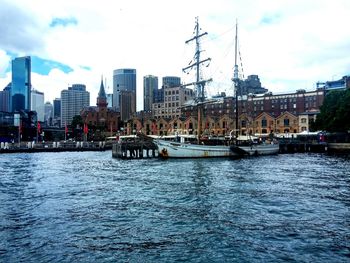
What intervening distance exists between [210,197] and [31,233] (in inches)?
538

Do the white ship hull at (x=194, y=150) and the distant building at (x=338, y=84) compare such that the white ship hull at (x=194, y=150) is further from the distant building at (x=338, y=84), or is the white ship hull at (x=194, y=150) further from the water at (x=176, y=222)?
the distant building at (x=338, y=84)

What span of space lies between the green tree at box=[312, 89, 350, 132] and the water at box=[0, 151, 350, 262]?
2567 inches

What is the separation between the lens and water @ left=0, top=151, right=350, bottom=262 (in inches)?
598

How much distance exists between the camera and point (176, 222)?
20.0 meters

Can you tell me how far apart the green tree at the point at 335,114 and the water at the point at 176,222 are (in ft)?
214

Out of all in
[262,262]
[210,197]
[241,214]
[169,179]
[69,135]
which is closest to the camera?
[262,262]

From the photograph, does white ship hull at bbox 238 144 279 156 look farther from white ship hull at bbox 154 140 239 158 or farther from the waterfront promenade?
the waterfront promenade

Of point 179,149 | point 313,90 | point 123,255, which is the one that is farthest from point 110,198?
point 313,90

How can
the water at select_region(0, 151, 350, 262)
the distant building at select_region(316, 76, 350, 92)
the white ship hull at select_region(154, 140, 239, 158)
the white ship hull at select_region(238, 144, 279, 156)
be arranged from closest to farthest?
1. the water at select_region(0, 151, 350, 262)
2. the white ship hull at select_region(154, 140, 239, 158)
3. the white ship hull at select_region(238, 144, 279, 156)
4. the distant building at select_region(316, 76, 350, 92)

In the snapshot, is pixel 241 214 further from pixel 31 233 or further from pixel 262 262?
pixel 31 233

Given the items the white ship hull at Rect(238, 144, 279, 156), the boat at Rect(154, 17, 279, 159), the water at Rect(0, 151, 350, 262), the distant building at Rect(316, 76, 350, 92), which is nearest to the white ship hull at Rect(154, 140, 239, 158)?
the boat at Rect(154, 17, 279, 159)

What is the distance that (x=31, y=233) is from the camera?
18.1 m

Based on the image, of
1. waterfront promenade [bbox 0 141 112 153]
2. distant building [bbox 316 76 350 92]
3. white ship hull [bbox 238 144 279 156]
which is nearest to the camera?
white ship hull [bbox 238 144 279 156]

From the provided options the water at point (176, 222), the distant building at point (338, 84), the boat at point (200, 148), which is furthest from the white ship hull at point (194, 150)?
the distant building at point (338, 84)
